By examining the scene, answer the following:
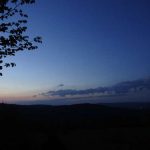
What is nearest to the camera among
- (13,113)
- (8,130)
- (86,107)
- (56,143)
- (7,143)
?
(56,143)

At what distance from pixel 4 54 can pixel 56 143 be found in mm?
8270

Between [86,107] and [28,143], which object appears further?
[86,107]

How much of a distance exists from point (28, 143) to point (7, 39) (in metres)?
11.4

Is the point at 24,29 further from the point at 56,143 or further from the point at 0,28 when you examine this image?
the point at 56,143

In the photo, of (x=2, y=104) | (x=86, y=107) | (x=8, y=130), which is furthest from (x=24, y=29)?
(x=86, y=107)

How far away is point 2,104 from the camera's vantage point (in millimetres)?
38312

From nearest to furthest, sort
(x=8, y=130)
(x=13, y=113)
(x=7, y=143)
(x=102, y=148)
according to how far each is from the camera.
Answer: (x=7, y=143)
(x=8, y=130)
(x=13, y=113)
(x=102, y=148)

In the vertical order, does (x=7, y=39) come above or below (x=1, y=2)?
below

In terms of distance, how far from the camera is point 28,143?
3141 centimetres

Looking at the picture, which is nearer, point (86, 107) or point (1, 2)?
point (1, 2)

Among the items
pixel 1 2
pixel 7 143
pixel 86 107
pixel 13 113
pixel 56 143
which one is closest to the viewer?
pixel 1 2

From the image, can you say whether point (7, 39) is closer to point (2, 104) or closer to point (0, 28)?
point (0, 28)

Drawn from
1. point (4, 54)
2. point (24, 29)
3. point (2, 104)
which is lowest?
point (2, 104)

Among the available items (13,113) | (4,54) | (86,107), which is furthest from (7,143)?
(86,107)
